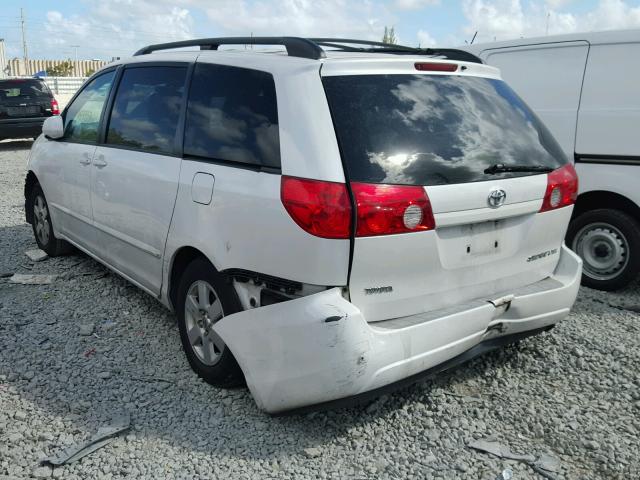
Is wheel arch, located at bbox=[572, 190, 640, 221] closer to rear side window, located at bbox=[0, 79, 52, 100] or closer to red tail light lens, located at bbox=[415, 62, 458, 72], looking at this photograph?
red tail light lens, located at bbox=[415, 62, 458, 72]

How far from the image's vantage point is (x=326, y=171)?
2.71m

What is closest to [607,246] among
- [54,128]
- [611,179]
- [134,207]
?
[611,179]

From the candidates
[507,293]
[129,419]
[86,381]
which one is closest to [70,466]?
[129,419]

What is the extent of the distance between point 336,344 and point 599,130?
358 centimetres

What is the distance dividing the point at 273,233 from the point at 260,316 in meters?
0.38

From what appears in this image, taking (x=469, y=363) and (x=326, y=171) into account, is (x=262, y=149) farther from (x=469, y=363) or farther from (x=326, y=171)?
(x=469, y=363)

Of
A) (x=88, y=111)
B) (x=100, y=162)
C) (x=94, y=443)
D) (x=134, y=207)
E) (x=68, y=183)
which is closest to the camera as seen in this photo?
(x=94, y=443)

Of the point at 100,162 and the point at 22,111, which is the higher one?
the point at 100,162

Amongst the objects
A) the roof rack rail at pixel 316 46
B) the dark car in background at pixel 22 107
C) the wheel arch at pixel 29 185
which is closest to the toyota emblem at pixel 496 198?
the roof rack rail at pixel 316 46

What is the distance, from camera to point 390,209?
8.89ft

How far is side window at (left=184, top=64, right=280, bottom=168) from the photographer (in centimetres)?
301

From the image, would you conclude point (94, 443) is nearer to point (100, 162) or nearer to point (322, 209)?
point (322, 209)

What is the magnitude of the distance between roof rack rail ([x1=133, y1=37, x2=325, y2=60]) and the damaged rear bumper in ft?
3.88

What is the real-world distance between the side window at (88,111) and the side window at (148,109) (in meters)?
0.29
